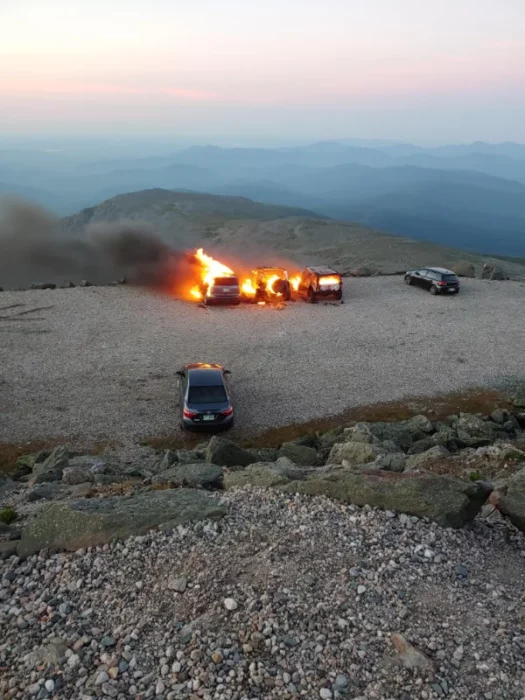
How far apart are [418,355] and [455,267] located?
22.5 meters

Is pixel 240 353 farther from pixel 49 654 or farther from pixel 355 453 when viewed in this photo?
pixel 49 654

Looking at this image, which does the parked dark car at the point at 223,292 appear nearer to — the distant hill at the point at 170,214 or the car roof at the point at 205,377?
the car roof at the point at 205,377

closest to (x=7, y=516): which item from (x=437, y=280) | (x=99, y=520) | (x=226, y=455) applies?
(x=99, y=520)

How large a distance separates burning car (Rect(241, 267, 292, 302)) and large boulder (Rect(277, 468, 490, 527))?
82.8 ft

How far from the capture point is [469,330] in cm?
3084

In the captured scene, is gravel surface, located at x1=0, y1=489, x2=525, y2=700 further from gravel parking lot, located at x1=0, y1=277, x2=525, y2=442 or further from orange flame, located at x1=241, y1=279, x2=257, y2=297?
orange flame, located at x1=241, y1=279, x2=257, y2=297

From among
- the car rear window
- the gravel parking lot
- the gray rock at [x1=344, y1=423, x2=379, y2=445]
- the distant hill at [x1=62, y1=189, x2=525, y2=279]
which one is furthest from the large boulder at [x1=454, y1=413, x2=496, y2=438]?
the distant hill at [x1=62, y1=189, x2=525, y2=279]

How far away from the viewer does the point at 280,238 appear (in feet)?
390

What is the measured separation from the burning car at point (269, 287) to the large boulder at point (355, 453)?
20.5m

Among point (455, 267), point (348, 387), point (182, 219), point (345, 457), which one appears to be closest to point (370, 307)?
point (348, 387)

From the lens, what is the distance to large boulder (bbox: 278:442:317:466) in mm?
16250

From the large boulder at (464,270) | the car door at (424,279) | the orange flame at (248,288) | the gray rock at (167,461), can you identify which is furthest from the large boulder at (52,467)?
the large boulder at (464,270)

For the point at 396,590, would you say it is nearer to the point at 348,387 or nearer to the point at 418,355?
the point at 348,387

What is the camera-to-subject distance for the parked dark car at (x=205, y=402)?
18.9 metres
